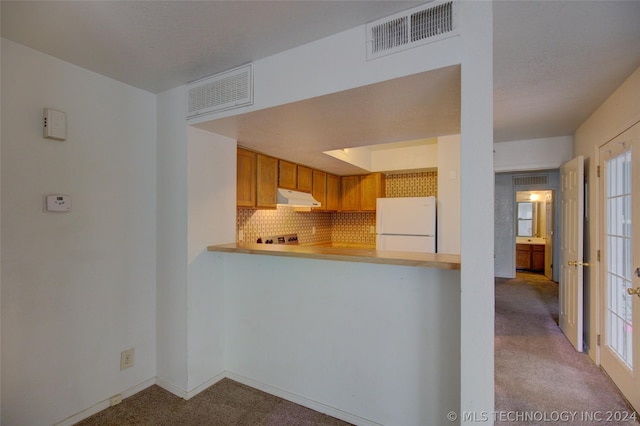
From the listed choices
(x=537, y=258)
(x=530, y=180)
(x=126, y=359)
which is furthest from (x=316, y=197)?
(x=537, y=258)

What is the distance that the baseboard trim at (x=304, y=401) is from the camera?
193 centimetres

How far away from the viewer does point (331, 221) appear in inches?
212

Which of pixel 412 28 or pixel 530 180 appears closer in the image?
pixel 412 28

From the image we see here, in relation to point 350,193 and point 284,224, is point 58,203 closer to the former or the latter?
point 284,224

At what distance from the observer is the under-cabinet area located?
124 inches

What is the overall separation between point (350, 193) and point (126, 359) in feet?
11.7

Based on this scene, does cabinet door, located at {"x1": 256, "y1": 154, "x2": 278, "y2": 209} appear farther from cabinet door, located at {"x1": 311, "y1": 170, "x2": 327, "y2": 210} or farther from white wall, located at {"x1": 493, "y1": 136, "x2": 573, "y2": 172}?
white wall, located at {"x1": 493, "y1": 136, "x2": 573, "y2": 172}

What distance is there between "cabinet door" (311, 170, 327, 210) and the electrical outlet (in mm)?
2680

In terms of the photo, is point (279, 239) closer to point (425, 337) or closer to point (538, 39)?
point (425, 337)

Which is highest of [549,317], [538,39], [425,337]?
[538,39]

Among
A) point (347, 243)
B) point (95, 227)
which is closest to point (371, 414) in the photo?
point (95, 227)

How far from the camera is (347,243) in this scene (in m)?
5.20

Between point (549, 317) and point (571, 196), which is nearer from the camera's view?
point (571, 196)

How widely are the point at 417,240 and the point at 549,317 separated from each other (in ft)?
7.13
